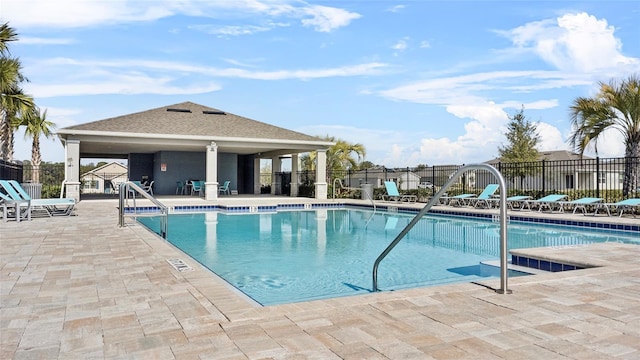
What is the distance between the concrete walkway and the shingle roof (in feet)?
48.4

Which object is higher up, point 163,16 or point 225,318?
point 163,16

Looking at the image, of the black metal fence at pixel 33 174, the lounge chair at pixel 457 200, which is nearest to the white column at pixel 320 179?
the lounge chair at pixel 457 200

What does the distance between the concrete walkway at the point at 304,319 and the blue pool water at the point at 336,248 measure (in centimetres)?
151

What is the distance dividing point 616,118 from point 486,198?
4.66m

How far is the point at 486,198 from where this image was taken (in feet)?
50.2

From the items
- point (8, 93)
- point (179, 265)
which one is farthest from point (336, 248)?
point (8, 93)

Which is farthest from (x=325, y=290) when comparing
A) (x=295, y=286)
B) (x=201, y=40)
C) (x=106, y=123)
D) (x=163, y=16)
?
(x=106, y=123)

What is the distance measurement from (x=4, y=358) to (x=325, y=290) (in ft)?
11.3

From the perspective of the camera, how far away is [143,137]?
60.5 feet

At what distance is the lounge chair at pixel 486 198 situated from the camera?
15.3m

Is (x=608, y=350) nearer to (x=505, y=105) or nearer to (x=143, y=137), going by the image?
(x=143, y=137)

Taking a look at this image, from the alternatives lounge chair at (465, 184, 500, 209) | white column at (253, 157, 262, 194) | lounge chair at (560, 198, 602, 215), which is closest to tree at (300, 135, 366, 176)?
white column at (253, 157, 262, 194)

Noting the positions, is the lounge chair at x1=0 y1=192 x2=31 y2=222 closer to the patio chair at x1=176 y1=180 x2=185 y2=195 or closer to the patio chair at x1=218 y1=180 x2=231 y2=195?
the patio chair at x1=218 y1=180 x2=231 y2=195

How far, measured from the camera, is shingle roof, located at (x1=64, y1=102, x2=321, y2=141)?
736 inches
